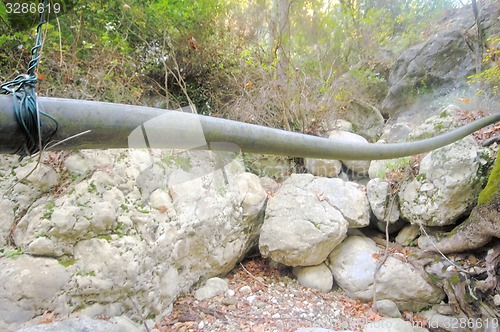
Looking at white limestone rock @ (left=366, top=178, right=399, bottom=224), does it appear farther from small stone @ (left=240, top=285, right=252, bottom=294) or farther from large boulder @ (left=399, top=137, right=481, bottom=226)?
small stone @ (left=240, top=285, right=252, bottom=294)

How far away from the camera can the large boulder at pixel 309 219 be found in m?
2.92

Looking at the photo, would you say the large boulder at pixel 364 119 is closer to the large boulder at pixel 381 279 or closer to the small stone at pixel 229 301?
the large boulder at pixel 381 279

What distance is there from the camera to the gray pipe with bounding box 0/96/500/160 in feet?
1.86

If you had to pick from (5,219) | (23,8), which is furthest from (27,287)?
(23,8)

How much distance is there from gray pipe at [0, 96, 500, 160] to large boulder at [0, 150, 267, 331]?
114 cm

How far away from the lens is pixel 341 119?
5.43m

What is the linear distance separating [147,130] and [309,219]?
2.61 m

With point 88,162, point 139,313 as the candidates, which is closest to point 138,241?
point 139,313

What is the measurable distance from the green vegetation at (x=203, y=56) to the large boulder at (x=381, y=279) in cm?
223

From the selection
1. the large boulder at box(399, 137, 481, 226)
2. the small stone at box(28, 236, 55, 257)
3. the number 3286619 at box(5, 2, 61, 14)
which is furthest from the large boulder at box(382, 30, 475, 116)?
the small stone at box(28, 236, 55, 257)

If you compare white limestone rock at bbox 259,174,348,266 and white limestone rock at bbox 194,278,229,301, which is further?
white limestone rock at bbox 259,174,348,266

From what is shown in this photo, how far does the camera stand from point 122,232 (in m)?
2.24

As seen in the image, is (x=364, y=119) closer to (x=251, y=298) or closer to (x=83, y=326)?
(x=251, y=298)

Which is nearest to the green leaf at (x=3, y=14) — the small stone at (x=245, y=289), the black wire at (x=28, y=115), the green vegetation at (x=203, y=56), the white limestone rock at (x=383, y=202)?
the green vegetation at (x=203, y=56)
